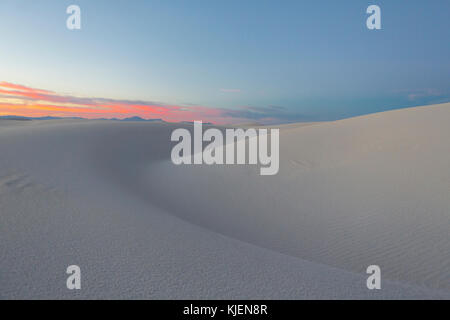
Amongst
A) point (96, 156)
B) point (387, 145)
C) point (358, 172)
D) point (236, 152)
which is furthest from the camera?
point (236, 152)

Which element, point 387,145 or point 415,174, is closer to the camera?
point 415,174

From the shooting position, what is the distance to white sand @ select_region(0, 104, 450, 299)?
243 centimetres

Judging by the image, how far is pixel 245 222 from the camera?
216 inches

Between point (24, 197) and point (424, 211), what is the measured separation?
777 centimetres

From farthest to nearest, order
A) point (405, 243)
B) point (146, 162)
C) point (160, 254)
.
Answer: point (146, 162) < point (405, 243) < point (160, 254)

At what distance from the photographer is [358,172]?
23.6 ft

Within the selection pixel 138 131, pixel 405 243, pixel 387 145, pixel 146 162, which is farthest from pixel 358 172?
pixel 138 131

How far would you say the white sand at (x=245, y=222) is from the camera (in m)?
2.43

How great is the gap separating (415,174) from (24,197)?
29.1 feet

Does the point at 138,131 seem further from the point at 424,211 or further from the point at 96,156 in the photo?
the point at 424,211

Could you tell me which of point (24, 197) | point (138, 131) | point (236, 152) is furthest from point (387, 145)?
point (138, 131)
